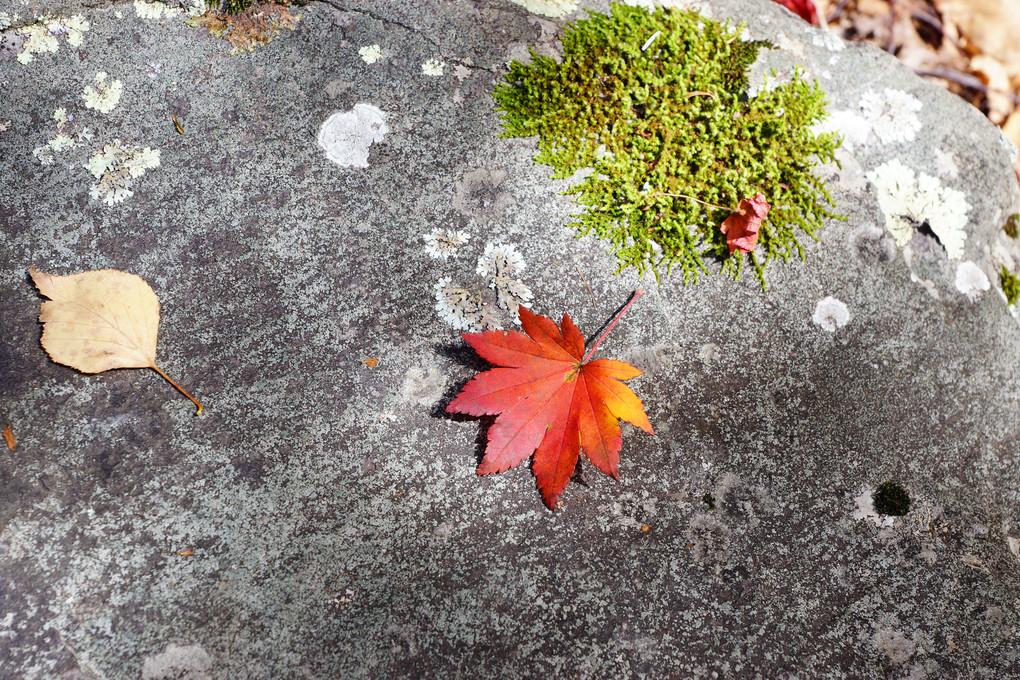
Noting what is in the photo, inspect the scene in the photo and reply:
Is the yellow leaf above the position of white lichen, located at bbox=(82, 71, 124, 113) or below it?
below

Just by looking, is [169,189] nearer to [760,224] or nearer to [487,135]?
[487,135]

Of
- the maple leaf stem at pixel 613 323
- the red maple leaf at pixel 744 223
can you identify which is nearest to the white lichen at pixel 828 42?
the red maple leaf at pixel 744 223

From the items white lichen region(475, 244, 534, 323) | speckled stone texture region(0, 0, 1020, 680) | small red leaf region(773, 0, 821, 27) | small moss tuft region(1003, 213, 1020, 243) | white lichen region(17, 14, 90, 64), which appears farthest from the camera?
small red leaf region(773, 0, 821, 27)

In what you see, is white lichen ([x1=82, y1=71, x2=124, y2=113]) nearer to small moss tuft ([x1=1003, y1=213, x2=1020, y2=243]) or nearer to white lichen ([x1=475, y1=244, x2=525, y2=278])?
white lichen ([x1=475, y1=244, x2=525, y2=278])

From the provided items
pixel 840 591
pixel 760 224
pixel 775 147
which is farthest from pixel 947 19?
pixel 840 591

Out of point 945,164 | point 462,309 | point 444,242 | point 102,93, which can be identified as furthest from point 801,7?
point 102,93

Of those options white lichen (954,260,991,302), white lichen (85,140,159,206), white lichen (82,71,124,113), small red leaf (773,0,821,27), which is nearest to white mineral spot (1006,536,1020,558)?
white lichen (954,260,991,302)

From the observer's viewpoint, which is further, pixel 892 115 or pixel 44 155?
pixel 892 115

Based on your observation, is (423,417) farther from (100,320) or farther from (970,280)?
(970,280)
